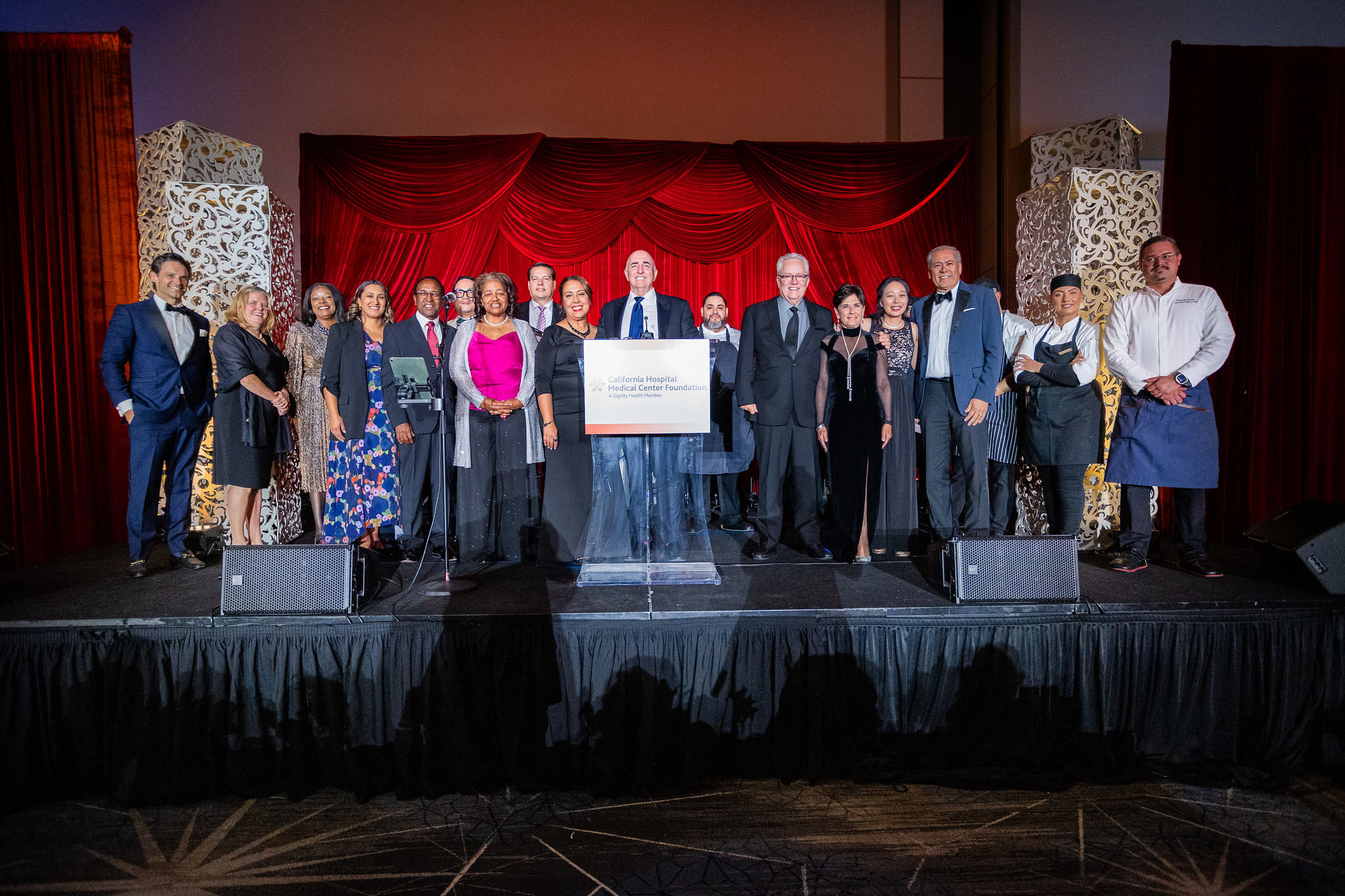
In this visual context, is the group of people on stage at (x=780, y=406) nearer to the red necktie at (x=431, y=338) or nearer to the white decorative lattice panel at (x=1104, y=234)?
the red necktie at (x=431, y=338)

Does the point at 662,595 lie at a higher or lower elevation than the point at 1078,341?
lower

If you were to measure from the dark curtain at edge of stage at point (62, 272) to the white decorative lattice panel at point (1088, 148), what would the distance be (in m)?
6.21

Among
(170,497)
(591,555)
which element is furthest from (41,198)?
(591,555)

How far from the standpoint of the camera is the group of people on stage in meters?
3.20

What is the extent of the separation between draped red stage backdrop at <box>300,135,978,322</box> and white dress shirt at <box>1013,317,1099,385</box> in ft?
10.7

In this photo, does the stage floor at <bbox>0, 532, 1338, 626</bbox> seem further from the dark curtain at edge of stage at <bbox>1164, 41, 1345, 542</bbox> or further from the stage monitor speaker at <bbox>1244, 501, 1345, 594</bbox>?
the dark curtain at edge of stage at <bbox>1164, 41, 1345, 542</bbox>

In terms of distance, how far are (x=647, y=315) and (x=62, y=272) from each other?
383 centimetres

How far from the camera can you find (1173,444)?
3.12 m

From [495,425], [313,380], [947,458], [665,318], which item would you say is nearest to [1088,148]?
[947,458]

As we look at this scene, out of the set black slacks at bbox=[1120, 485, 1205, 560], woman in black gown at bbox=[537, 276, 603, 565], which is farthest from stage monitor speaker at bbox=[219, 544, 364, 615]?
black slacks at bbox=[1120, 485, 1205, 560]

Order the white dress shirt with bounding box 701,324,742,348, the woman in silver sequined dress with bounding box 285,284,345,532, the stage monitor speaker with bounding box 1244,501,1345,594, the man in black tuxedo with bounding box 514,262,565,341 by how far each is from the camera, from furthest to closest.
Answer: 1. the white dress shirt with bounding box 701,324,742,348
2. the woman in silver sequined dress with bounding box 285,284,345,532
3. the man in black tuxedo with bounding box 514,262,565,341
4. the stage monitor speaker with bounding box 1244,501,1345,594

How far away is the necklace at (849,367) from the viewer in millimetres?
3318

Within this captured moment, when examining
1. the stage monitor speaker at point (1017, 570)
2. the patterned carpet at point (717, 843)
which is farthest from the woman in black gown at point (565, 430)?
the stage monitor speaker at point (1017, 570)

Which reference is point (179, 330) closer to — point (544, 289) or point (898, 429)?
point (544, 289)
